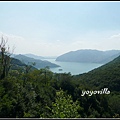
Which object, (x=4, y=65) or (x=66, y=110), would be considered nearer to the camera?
(x=66, y=110)

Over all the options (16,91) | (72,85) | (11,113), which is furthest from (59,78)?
(11,113)

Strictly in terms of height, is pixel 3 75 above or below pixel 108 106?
above

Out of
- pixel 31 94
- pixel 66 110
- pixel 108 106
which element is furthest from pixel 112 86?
pixel 66 110

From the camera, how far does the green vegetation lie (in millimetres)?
9641

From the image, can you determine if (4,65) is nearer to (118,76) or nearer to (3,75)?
(3,75)

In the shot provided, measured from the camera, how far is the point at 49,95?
73.0ft

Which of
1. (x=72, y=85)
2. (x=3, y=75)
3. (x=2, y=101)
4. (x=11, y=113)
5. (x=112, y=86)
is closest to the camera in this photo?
(x=2, y=101)

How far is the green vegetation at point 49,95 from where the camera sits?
9.64 meters

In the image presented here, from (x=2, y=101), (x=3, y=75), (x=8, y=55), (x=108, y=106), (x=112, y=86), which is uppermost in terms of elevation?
(x=8, y=55)

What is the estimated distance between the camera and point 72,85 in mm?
30438

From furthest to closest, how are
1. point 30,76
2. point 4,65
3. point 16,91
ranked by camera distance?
point 30,76 → point 4,65 → point 16,91

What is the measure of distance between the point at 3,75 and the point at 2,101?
16.6 feet

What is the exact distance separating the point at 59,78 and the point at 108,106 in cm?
991

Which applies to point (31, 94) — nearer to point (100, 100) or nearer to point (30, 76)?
point (30, 76)
